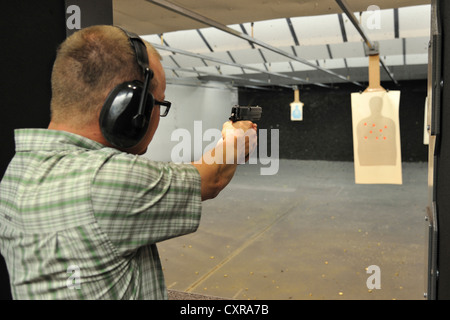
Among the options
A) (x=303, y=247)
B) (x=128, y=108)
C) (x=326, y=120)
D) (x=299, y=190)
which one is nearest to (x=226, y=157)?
(x=128, y=108)

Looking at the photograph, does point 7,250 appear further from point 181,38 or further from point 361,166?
point 181,38

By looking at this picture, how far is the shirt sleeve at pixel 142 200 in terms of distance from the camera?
2.02 ft

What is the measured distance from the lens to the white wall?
9.22 metres

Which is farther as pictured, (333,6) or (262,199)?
(262,199)

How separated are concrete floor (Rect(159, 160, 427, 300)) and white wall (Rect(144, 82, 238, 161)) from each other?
294 cm

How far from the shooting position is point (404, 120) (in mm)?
10875

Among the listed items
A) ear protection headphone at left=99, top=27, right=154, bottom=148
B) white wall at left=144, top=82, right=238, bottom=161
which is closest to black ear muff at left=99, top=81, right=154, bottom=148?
ear protection headphone at left=99, top=27, right=154, bottom=148

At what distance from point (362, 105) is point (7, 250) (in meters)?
2.76

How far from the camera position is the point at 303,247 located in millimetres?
3871

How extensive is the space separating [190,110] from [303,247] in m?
6.99

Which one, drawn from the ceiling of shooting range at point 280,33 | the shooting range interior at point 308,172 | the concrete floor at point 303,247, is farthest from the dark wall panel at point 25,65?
the concrete floor at point 303,247

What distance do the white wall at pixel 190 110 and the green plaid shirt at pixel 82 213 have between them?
26.0 ft

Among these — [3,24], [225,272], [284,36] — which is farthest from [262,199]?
[3,24]

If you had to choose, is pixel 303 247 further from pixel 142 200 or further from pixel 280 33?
pixel 142 200
